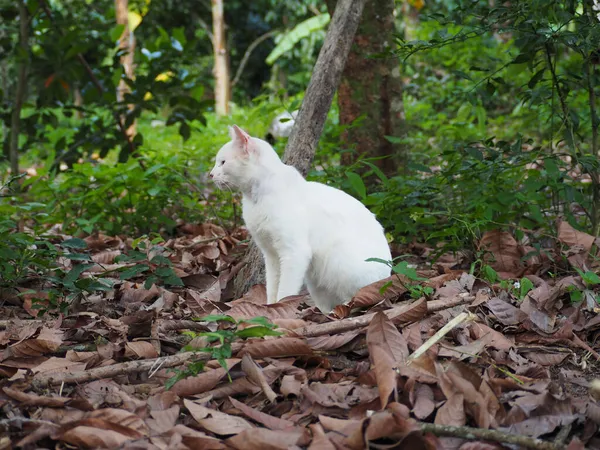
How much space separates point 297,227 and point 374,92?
231 centimetres

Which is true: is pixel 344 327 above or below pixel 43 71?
below

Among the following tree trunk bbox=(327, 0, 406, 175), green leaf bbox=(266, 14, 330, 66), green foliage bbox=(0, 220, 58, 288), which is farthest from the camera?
green leaf bbox=(266, 14, 330, 66)

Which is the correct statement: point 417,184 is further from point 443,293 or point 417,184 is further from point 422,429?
point 422,429

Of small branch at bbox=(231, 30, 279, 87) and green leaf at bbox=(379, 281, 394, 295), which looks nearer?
green leaf at bbox=(379, 281, 394, 295)

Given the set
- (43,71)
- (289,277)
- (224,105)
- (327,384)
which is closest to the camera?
(327,384)

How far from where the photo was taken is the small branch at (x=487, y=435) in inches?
69.7

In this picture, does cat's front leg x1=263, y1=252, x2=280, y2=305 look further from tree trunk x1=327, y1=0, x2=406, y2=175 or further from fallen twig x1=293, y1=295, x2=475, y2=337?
tree trunk x1=327, y1=0, x2=406, y2=175

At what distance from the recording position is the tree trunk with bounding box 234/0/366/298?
3750mm

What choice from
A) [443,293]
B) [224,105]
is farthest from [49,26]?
[224,105]

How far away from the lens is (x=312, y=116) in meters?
3.79

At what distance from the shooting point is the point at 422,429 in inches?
73.1

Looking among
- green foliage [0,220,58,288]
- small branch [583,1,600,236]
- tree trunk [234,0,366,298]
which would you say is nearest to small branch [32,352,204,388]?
green foliage [0,220,58,288]

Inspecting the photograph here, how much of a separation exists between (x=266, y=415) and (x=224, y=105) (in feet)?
49.2

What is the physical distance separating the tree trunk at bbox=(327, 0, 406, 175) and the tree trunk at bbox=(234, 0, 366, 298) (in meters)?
1.23
